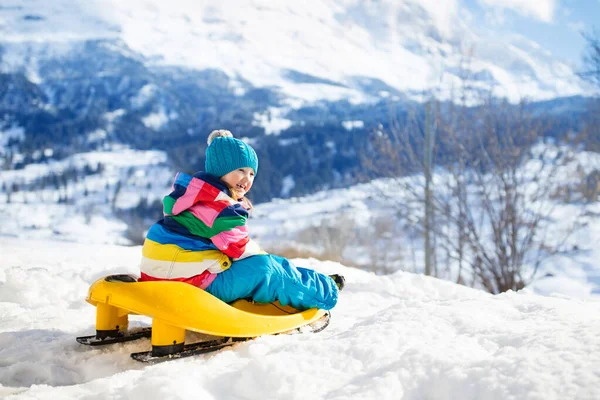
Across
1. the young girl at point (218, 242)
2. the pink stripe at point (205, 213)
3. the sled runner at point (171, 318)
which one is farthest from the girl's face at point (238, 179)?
the sled runner at point (171, 318)

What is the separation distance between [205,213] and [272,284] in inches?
23.4

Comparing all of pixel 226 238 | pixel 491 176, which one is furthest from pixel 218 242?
pixel 491 176

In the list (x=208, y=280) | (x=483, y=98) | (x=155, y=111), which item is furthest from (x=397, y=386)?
(x=155, y=111)

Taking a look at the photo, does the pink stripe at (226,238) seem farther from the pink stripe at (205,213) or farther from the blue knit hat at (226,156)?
the blue knit hat at (226,156)

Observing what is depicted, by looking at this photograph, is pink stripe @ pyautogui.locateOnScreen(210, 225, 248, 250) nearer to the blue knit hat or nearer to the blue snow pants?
the blue snow pants

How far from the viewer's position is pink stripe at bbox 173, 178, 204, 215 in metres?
2.87

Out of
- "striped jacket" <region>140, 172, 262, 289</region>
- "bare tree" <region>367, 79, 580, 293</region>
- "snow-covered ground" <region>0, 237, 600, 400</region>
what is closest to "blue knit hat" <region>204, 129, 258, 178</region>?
"striped jacket" <region>140, 172, 262, 289</region>

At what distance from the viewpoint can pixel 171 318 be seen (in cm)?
261

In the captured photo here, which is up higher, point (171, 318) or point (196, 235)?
point (196, 235)

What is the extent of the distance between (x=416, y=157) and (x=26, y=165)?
148m

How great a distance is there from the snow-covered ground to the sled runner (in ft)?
0.27

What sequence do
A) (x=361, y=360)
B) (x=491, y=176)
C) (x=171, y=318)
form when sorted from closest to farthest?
(x=361, y=360), (x=171, y=318), (x=491, y=176)

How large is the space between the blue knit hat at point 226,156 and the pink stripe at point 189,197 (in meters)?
0.24

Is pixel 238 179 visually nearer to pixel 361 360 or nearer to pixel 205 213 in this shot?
pixel 205 213
